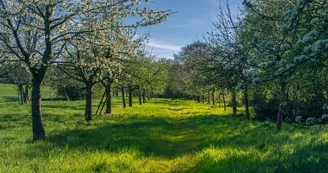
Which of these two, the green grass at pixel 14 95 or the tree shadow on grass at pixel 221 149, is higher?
the green grass at pixel 14 95

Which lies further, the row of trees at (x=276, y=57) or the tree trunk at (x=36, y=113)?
the tree trunk at (x=36, y=113)

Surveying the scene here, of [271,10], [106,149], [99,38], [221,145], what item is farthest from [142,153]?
[271,10]

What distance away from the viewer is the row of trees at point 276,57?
188 inches

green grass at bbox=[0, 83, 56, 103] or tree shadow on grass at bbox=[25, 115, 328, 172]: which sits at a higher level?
green grass at bbox=[0, 83, 56, 103]

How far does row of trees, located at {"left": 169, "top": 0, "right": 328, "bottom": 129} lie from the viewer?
4773 millimetres

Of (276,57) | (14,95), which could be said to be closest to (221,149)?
(276,57)

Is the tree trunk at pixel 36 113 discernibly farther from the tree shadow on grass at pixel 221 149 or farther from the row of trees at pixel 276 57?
the row of trees at pixel 276 57

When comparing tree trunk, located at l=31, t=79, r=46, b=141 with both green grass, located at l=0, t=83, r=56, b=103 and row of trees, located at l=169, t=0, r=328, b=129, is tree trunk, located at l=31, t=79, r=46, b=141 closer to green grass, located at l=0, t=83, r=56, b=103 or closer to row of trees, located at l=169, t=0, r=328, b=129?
row of trees, located at l=169, t=0, r=328, b=129

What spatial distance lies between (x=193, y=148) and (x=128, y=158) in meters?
3.46

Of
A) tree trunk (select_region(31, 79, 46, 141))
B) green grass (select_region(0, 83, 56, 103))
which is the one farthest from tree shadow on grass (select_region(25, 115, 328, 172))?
green grass (select_region(0, 83, 56, 103))

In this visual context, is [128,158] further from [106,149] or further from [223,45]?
[223,45]

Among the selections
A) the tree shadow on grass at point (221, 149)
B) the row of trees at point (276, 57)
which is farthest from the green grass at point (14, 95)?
the tree shadow on grass at point (221, 149)

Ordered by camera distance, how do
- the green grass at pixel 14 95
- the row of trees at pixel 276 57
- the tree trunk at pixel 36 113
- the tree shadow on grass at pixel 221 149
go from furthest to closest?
the green grass at pixel 14 95 < the tree trunk at pixel 36 113 < the tree shadow on grass at pixel 221 149 < the row of trees at pixel 276 57

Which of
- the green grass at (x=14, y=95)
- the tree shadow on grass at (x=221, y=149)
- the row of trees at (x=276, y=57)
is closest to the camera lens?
the row of trees at (x=276, y=57)
